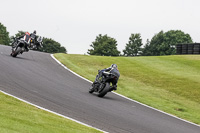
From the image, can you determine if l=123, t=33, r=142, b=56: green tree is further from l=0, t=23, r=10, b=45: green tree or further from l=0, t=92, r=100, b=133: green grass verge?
l=0, t=92, r=100, b=133: green grass verge

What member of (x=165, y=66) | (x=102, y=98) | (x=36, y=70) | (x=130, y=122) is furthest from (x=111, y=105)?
(x=165, y=66)

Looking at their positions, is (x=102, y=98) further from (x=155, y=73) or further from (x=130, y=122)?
(x=155, y=73)

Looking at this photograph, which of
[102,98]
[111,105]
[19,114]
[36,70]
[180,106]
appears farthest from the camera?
[36,70]

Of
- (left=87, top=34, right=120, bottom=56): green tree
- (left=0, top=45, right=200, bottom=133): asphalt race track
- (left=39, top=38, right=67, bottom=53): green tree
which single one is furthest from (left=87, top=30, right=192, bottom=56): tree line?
(left=0, top=45, right=200, bottom=133): asphalt race track

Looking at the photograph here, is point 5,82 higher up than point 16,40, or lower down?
lower down

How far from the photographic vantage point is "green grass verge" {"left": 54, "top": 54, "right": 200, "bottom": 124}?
16531mm

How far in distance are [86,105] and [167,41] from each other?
9587 centimetres

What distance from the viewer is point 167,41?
A: 351 feet

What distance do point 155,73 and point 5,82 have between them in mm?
12266

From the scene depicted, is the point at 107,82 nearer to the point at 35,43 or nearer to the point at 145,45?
the point at 35,43

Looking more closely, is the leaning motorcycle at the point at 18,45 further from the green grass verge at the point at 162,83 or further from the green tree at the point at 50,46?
the green tree at the point at 50,46

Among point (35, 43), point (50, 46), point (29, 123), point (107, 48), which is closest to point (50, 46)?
point (50, 46)

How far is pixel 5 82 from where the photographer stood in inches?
589

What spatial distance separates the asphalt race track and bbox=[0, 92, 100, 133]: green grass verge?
4.00 feet
